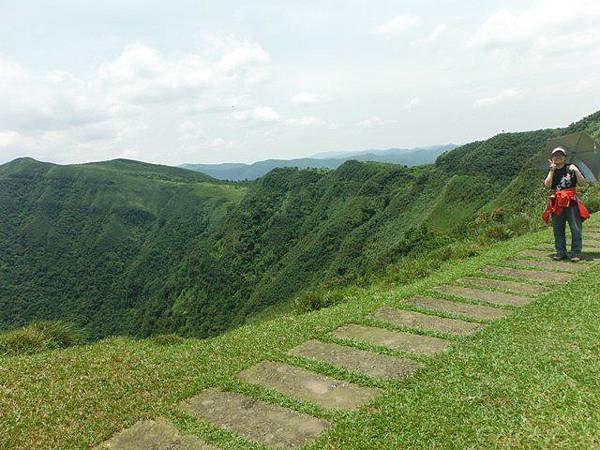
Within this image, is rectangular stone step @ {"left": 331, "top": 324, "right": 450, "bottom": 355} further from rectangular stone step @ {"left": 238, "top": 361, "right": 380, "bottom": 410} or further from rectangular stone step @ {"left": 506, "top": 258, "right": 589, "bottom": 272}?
rectangular stone step @ {"left": 506, "top": 258, "right": 589, "bottom": 272}

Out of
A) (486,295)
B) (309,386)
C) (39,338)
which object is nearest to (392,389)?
(309,386)

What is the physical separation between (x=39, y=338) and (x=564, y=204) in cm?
1186

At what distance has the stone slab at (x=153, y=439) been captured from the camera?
4.24 metres

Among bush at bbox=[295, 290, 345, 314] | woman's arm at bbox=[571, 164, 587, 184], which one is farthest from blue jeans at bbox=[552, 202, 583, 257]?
bush at bbox=[295, 290, 345, 314]

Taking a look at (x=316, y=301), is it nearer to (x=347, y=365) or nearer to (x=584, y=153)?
(x=347, y=365)

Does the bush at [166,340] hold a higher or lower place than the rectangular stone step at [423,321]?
lower

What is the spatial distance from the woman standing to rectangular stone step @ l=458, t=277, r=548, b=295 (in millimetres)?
2302

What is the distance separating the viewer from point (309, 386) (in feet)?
17.4

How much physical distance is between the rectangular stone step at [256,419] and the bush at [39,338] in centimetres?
438

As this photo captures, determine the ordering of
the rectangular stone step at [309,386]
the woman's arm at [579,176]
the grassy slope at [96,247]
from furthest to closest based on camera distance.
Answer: the grassy slope at [96,247], the woman's arm at [579,176], the rectangular stone step at [309,386]

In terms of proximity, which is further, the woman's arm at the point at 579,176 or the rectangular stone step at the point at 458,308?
the woman's arm at the point at 579,176

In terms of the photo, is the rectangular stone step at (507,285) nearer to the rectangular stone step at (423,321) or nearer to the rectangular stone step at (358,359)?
the rectangular stone step at (423,321)

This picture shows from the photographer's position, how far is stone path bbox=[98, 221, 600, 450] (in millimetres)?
4410

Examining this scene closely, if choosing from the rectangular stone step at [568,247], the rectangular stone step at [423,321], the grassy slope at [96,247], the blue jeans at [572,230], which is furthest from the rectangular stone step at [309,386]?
the grassy slope at [96,247]
